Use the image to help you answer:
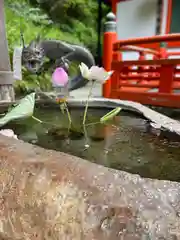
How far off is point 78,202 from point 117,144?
0.61 m

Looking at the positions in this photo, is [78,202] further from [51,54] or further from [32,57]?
[51,54]

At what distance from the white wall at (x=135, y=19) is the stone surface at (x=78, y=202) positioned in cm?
594

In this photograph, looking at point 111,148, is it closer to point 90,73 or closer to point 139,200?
point 90,73

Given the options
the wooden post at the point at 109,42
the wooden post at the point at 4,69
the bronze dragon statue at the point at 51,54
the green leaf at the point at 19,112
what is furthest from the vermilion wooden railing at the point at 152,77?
the green leaf at the point at 19,112

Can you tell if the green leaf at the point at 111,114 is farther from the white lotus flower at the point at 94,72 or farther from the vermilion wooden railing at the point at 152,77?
the vermilion wooden railing at the point at 152,77

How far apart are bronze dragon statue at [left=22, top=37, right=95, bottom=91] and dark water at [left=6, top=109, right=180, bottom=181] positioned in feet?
3.15

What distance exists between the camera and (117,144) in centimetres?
121

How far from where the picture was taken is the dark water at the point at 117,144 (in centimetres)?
94

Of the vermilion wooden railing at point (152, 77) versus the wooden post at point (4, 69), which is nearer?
the wooden post at point (4, 69)

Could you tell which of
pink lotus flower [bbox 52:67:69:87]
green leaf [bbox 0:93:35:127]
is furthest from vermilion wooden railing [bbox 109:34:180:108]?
green leaf [bbox 0:93:35:127]

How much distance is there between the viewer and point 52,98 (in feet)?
7.34

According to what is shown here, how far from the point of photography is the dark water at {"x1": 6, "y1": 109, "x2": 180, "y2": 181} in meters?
0.94

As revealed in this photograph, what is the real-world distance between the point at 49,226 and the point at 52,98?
5.42 feet

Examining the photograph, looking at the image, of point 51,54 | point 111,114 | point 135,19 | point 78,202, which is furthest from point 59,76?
point 135,19
